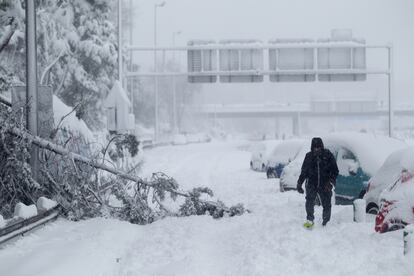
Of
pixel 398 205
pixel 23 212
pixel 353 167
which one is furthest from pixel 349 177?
pixel 23 212

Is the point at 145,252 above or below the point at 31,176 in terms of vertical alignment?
below

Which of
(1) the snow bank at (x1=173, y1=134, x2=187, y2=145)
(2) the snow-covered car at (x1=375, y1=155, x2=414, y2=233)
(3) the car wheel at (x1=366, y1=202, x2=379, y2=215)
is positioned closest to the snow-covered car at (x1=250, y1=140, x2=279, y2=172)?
(3) the car wheel at (x1=366, y1=202, x2=379, y2=215)

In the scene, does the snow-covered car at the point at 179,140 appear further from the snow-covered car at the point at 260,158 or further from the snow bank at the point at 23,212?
the snow bank at the point at 23,212

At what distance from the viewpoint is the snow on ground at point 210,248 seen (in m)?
7.40

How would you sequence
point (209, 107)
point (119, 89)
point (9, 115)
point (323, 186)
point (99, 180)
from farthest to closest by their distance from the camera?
1. point (209, 107)
2. point (119, 89)
3. point (99, 180)
4. point (9, 115)
5. point (323, 186)

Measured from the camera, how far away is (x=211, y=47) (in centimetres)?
2997

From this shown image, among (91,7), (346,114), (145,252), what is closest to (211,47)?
(91,7)

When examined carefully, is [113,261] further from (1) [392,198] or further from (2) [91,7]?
(2) [91,7]

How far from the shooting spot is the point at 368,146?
13789mm

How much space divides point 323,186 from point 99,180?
16.6ft

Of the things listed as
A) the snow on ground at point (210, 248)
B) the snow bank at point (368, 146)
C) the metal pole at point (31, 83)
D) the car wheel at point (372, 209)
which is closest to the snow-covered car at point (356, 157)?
the snow bank at point (368, 146)

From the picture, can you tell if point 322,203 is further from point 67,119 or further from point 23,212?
point 67,119

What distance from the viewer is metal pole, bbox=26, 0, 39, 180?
39.3 ft

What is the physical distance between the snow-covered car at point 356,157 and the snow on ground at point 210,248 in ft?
4.00
